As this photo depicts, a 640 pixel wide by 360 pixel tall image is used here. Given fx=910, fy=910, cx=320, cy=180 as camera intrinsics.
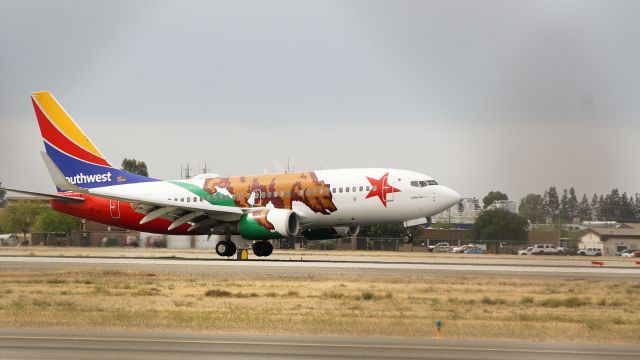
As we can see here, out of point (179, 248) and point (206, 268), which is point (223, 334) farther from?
point (179, 248)

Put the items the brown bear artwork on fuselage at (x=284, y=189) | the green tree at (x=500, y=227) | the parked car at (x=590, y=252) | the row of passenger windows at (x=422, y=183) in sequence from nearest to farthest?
the row of passenger windows at (x=422, y=183), the brown bear artwork on fuselage at (x=284, y=189), the parked car at (x=590, y=252), the green tree at (x=500, y=227)

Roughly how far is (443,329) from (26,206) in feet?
310

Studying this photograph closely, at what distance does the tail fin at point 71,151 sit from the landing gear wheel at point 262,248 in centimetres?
1158

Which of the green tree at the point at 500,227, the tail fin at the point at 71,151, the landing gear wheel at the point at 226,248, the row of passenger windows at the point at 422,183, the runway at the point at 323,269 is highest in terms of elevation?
the tail fin at the point at 71,151

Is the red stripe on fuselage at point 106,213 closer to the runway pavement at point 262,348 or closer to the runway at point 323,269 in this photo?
the runway at point 323,269

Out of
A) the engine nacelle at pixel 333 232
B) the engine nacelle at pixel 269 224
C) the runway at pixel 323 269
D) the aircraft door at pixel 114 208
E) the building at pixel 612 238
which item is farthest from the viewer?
the building at pixel 612 238

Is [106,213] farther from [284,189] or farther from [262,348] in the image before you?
[262,348]

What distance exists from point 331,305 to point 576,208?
61.4 meters

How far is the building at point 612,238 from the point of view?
281ft

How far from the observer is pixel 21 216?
109m

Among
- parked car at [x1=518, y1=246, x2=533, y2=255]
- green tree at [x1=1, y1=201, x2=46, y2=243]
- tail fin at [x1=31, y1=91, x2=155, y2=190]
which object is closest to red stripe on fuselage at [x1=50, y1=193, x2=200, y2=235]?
tail fin at [x1=31, y1=91, x2=155, y2=190]

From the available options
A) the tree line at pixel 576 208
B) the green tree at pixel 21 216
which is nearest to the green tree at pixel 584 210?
the tree line at pixel 576 208

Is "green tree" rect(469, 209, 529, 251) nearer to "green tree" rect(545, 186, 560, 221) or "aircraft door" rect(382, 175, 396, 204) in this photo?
"green tree" rect(545, 186, 560, 221)

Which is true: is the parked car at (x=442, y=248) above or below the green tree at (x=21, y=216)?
below
